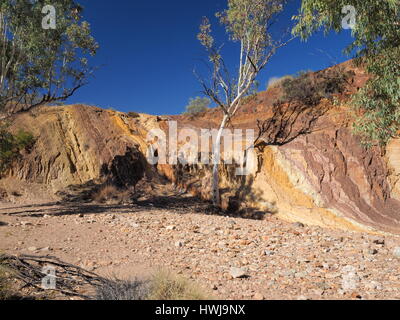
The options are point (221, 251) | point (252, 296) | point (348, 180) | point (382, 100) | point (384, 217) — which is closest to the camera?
point (252, 296)

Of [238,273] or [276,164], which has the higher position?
[276,164]

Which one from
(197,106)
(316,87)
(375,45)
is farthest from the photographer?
(197,106)

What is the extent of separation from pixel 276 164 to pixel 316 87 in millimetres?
5948

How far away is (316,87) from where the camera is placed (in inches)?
614

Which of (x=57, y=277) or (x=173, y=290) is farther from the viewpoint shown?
(x=57, y=277)

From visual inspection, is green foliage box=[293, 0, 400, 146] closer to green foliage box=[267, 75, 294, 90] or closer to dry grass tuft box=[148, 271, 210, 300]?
dry grass tuft box=[148, 271, 210, 300]

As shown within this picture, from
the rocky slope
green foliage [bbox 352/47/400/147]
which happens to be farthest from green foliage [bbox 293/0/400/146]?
the rocky slope

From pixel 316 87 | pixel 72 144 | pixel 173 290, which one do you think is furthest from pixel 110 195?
pixel 316 87

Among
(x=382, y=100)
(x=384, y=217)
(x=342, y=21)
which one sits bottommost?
(x=384, y=217)

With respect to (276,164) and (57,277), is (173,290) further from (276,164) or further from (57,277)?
(276,164)

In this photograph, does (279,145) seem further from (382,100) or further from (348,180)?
(382,100)

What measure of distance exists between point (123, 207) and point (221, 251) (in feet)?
20.1

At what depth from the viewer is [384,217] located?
1045 cm
